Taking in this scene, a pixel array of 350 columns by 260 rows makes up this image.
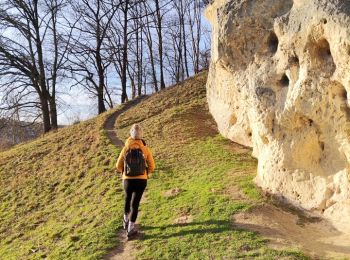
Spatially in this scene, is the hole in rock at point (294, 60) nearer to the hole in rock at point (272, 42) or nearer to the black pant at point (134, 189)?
the hole in rock at point (272, 42)

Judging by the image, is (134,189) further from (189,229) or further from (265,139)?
(265,139)

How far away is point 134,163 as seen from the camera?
25.9ft

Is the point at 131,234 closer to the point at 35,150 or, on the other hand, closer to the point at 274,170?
the point at 274,170

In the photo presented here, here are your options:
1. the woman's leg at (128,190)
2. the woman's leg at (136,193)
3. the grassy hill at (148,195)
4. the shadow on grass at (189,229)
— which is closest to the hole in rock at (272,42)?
the grassy hill at (148,195)

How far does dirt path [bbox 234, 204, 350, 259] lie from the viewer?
23.9 feet

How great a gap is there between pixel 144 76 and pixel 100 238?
97.1ft

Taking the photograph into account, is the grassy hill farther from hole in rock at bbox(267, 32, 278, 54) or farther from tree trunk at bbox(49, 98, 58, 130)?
tree trunk at bbox(49, 98, 58, 130)

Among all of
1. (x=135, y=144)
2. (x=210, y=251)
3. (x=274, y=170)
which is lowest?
(x=210, y=251)

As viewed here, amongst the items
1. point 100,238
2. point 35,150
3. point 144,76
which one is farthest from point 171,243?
point 144,76

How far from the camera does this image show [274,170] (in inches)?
391

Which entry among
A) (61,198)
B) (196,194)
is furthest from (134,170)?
(61,198)

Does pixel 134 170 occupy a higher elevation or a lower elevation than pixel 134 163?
lower

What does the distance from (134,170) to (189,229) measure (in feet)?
5.23

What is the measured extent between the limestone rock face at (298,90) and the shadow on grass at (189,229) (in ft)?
6.68
